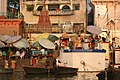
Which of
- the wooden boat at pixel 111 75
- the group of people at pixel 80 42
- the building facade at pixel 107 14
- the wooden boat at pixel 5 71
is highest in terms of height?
the building facade at pixel 107 14

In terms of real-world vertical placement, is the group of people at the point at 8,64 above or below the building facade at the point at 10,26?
below

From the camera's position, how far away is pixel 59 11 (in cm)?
6172

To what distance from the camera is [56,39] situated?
51125mm

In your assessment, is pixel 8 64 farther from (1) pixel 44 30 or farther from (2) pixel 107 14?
(2) pixel 107 14

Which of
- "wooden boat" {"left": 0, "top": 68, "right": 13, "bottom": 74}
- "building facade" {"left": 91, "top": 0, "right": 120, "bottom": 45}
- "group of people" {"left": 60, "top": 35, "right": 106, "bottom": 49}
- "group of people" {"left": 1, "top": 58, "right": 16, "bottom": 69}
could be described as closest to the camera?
"wooden boat" {"left": 0, "top": 68, "right": 13, "bottom": 74}

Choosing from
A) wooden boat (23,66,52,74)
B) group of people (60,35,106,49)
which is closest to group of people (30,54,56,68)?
group of people (60,35,106,49)

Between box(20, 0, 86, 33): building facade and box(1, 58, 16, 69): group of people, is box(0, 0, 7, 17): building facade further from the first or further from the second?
box(1, 58, 16, 69): group of people

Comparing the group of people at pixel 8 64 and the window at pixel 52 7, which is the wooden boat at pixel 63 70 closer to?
the group of people at pixel 8 64

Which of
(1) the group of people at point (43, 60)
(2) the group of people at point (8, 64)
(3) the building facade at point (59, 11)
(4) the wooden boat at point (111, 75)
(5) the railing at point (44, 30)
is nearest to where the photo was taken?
(4) the wooden boat at point (111, 75)

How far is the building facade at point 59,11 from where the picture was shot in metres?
61.5

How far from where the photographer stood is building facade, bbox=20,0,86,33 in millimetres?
61531

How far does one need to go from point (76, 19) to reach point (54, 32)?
6135 millimetres

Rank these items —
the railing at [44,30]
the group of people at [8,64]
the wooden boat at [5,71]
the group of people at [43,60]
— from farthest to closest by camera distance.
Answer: the railing at [44,30] < the group of people at [43,60] < the group of people at [8,64] < the wooden boat at [5,71]

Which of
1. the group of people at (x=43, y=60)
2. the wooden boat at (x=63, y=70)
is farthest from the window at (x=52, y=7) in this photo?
the wooden boat at (x=63, y=70)
